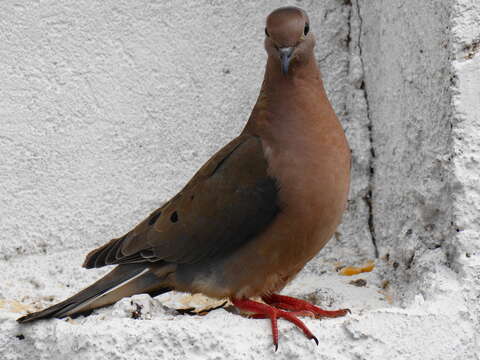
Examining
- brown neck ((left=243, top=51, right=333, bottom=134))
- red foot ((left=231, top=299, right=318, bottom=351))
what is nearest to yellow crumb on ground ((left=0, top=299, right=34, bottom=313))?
red foot ((left=231, top=299, right=318, bottom=351))

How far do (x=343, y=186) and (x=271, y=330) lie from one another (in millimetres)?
531

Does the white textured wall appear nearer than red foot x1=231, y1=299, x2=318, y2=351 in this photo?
No

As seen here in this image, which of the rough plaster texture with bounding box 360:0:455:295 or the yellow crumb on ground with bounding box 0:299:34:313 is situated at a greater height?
the rough plaster texture with bounding box 360:0:455:295

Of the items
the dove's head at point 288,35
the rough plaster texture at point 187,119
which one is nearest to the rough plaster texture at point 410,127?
the rough plaster texture at point 187,119

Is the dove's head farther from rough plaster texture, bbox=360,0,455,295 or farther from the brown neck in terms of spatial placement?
rough plaster texture, bbox=360,0,455,295

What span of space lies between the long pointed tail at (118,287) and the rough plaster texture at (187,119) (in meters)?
0.05

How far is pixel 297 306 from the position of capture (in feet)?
10.7

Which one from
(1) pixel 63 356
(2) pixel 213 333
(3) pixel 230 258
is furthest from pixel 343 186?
(1) pixel 63 356

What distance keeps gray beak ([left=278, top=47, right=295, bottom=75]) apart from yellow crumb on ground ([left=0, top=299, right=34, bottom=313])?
46.9 inches

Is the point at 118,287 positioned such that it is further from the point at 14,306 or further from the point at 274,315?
the point at 274,315

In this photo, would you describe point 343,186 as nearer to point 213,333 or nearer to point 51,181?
point 213,333

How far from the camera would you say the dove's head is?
320 cm

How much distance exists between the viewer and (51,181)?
13.0 feet

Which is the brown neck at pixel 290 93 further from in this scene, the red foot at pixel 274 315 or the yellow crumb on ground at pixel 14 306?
the yellow crumb on ground at pixel 14 306
